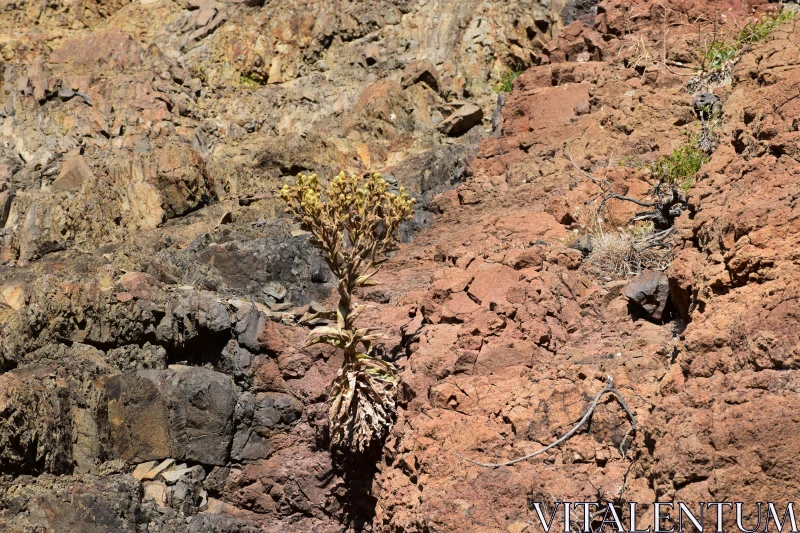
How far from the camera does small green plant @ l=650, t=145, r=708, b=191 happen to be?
26.9ft

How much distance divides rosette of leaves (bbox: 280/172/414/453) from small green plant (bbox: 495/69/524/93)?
4797 mm

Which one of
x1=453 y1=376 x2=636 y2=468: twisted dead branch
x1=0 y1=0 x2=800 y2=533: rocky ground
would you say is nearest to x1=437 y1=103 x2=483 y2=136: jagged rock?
x1=0 y1=0 x2=800 y2=533: rocky ground

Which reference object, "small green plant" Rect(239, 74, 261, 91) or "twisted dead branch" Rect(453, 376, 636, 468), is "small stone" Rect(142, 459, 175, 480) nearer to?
"twisted dead branch" Rect(453, 376, 636, 468)

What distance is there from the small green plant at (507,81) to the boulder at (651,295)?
218 inches

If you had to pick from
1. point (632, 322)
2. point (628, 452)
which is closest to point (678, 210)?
point (632, 322)

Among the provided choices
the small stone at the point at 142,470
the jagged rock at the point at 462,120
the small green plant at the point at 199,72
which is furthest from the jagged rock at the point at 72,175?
the small stone at the point at 142,470

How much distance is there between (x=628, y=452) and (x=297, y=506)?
283 centimetres

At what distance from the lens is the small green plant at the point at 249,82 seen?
13683 millimetres

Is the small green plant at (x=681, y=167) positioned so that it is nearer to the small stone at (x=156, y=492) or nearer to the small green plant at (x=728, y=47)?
the small green plant at (x=728, y=47)

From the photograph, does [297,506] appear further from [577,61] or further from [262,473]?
[577,61]

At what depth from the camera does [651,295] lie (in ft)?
21.4

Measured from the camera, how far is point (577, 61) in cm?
1133

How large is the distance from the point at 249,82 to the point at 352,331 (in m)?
7.73

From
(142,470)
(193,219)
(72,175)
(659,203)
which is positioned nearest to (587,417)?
(659,203)
